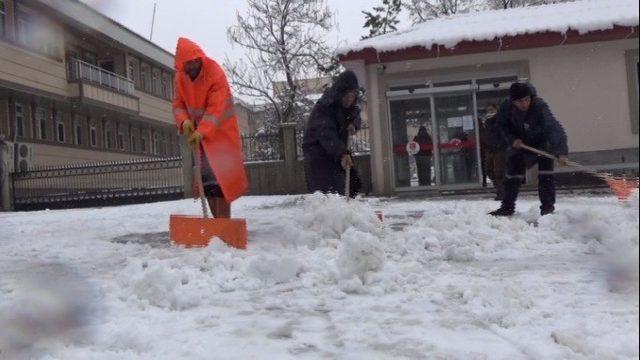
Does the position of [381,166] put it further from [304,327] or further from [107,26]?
[107,26]

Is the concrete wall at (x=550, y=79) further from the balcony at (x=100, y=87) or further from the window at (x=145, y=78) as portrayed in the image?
the window at (x=145, y=78)

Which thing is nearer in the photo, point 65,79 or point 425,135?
point 425,135

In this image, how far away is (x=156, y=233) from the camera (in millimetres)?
6855

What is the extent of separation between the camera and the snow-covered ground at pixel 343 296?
2.32m

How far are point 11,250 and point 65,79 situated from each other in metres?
16.0

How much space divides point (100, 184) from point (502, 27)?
11152 millimetres

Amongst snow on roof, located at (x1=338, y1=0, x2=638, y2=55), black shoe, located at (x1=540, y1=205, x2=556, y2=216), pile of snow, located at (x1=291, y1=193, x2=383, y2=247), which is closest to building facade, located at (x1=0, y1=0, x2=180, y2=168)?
snow on roof, located at (x1=338, y1=0, x2=638, y2=55)

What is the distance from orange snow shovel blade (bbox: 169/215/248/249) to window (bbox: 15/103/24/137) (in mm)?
15730

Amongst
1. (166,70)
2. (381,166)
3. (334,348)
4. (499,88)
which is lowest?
(334,348)

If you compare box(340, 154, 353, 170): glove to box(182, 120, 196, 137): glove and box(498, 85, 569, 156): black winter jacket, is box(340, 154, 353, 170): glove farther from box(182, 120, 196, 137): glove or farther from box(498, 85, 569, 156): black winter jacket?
box(498, 85, 569, 156): black winter jacket

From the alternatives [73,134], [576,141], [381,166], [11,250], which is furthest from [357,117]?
[73,134]

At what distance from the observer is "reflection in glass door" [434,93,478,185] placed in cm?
1239

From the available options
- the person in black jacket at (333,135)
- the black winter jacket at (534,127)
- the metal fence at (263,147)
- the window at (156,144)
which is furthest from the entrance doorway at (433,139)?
the window at (156,144)

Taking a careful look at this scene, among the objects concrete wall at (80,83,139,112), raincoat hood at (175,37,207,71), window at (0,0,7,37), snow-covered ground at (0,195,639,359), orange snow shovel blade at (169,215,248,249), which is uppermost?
window at (0,0,7,37)
